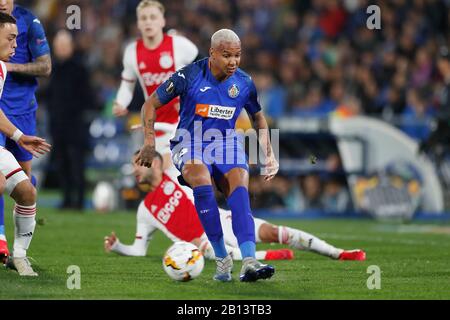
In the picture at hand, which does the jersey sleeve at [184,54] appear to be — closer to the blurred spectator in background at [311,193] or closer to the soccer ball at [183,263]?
the soccer ball at [183,263]

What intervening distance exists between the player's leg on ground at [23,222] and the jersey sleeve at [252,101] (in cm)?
193

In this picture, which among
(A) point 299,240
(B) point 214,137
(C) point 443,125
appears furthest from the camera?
(C) point 443,125

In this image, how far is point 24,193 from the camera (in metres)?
9.03

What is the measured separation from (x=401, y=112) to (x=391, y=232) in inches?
176

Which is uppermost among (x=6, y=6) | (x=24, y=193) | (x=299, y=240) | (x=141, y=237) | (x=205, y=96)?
(x=6, y=6)

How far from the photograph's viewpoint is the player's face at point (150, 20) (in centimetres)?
1190

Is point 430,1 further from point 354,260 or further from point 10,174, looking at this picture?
point 10,174

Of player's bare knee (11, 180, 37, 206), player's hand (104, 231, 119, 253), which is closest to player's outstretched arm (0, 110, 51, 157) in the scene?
player's bare knee (11, 180, 37, 206)

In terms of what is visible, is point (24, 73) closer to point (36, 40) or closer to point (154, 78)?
point (36, 40)

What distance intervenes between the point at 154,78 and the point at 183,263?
359cm

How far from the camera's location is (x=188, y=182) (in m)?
8.95

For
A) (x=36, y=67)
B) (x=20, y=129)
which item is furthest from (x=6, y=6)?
(x=20, y=129)

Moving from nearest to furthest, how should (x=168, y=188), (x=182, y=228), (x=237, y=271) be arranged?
1. (x=237, y=271)
2. (x=182, y=228)
3. (x=168, y=188)

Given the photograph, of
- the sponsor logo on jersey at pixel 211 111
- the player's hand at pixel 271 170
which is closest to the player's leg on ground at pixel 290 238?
the player's hand at pixel 271 170
